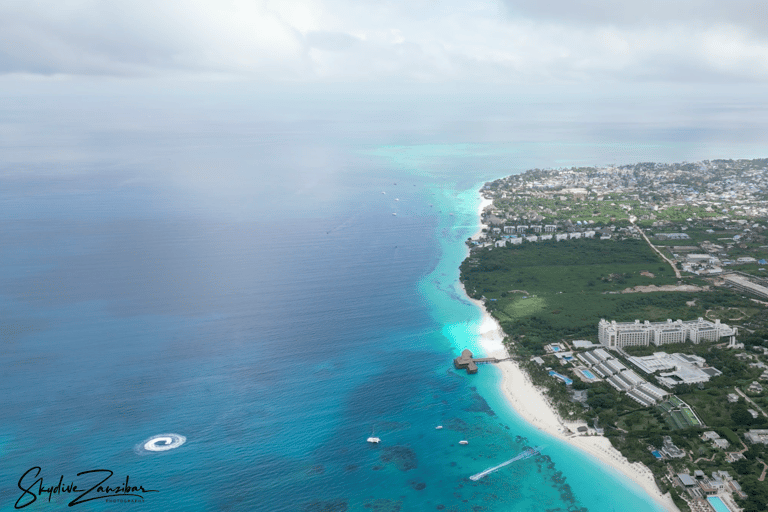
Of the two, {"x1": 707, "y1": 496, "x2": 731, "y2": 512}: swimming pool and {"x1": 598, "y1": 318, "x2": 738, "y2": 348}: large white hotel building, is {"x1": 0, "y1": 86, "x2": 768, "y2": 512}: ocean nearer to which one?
{"x1": 707, "y1": 496, "x2": 731, "y2": 512}: swimming pool

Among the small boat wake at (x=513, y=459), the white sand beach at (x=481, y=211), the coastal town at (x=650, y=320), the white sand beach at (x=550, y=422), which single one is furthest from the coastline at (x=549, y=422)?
the white sand beach at (x=481, y=211)

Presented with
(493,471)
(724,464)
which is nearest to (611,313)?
(724,464)

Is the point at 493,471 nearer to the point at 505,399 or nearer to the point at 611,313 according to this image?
the point at 505,399

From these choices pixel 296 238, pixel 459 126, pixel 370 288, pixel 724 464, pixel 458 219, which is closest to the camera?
pixel 724 464

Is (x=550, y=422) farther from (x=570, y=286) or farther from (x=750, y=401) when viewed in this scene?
(x=570, y=286)

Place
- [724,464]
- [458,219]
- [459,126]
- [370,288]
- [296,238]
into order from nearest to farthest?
1. [724,464]
2. [370,288]
3. [296,238]
4. [458,219]
5. [459,126]

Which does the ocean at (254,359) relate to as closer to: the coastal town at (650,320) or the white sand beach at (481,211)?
the white sand beach at (481,211)

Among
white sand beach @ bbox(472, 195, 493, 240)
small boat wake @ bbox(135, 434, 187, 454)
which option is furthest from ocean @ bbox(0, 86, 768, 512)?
white sand beach @ bbox(472, 195, 493, 240)

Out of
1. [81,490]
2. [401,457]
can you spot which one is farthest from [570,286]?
[81,490]
